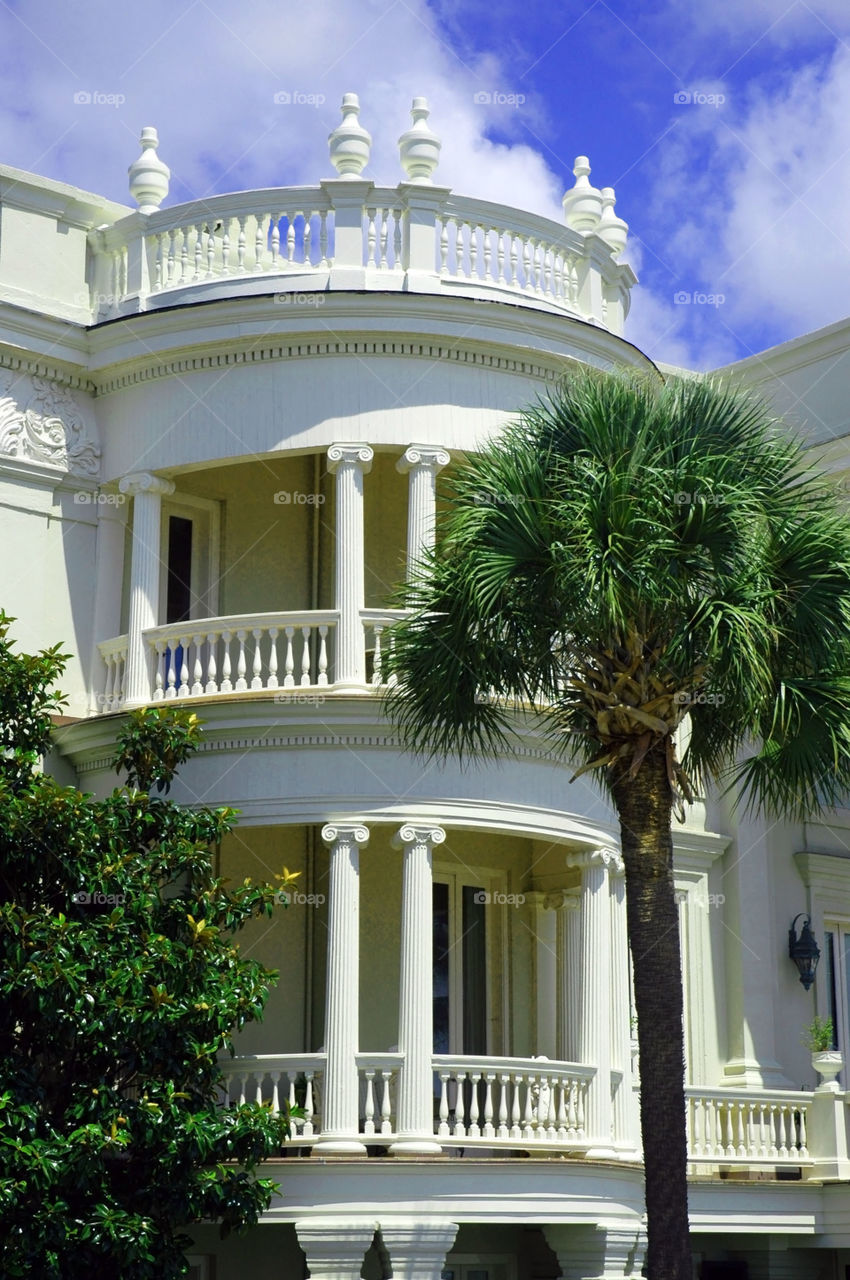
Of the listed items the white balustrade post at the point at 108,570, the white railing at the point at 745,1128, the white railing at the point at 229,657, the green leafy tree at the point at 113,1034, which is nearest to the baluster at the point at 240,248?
the white balustrade post at the point at 108,570

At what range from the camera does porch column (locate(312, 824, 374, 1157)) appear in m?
18.6

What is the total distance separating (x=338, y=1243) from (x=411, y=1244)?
26.4 inches

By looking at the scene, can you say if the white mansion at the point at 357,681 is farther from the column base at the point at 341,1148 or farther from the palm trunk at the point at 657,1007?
the palm trunk at the point at 657,1007

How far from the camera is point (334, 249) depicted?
2130 cm

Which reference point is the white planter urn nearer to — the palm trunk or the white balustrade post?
the palm trunk

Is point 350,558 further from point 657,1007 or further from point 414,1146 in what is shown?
point 657,1007

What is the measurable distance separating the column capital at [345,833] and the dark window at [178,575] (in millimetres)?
4359

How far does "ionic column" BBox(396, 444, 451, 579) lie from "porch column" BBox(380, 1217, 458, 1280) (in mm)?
6380

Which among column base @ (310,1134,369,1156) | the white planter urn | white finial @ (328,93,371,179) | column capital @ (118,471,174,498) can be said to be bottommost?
column base @ (310,1134,369,1156)

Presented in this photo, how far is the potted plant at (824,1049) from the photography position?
22.9 metres

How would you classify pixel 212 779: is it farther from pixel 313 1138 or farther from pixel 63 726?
pixel 313 1138

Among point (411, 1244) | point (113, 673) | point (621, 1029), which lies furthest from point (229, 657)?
point (411, 1244)

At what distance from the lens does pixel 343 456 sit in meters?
20.7

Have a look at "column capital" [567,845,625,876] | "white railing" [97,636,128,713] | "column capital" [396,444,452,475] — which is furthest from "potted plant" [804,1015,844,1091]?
"white railing" [97,636,128,713]
